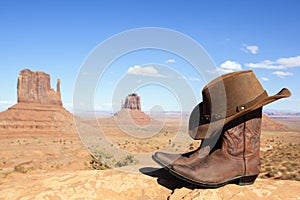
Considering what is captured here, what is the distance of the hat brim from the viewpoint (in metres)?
2.71

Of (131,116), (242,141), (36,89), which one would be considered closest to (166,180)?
(242,141)

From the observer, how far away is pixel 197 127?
3.03 m

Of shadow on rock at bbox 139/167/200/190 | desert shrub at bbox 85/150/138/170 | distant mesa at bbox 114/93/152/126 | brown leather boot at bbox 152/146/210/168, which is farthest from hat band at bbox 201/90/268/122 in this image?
distant mesa at bbox 114/93/152/126

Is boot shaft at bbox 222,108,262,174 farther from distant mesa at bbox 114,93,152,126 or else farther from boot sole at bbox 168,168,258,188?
distant mesa at bbox 114,93,152,126

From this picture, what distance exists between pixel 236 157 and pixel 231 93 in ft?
2.19

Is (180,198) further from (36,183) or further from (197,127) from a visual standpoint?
(36,183)

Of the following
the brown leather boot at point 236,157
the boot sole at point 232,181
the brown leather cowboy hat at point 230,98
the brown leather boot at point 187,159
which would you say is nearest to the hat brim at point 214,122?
the brown leather cowboy hat at point 230,98

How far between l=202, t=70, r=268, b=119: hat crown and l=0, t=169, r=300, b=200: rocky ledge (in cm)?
80

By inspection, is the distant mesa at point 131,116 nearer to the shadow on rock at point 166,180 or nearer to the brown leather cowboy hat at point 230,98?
the shadow on rock at point 166,180

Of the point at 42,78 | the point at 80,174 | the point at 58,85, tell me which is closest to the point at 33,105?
the point at 42,78

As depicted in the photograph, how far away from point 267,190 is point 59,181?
7.88ft

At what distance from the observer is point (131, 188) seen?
10.4 feet

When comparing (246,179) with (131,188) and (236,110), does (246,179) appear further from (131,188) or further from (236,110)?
(131,188)

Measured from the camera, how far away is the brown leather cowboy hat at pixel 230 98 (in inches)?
108
